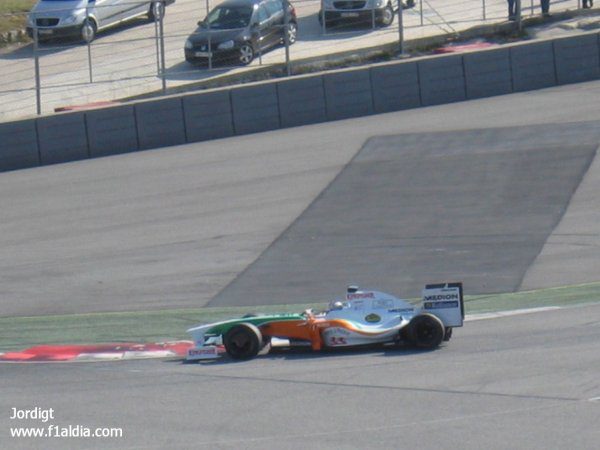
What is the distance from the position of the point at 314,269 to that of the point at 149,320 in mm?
2612

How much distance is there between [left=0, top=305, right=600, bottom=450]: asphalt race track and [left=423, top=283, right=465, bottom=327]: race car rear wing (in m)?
0.28

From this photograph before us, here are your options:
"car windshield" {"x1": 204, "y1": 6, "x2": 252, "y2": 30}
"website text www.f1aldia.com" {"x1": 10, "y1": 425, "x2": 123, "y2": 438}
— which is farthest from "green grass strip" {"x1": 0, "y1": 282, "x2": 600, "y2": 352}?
"car windshield" {"x1": 204, "y1": 6, "x2": 252, "y2": 30}

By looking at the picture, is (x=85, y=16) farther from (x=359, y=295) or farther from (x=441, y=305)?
(x=441, y=305)

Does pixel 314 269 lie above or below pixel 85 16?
below

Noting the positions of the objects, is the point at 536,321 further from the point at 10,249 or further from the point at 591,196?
the point at 10,249

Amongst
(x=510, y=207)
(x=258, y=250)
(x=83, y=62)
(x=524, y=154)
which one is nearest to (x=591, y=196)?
→ (x=510, y=207)

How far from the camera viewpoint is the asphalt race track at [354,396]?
7898 millimetres

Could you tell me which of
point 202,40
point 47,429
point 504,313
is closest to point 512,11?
point 202,40

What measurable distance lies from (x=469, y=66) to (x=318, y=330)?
13446 mm

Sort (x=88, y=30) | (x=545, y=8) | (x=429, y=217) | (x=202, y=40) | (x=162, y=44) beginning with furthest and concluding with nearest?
(x=545, y=8) < (x=88, y=30) < (x=202, y=40) < (x=162, y=44) < (x=429, y=217)

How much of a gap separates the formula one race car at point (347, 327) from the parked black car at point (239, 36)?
14.3 metres

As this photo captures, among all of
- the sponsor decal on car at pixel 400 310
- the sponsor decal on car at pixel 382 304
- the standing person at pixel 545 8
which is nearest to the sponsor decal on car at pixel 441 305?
the sponsor decal on car at pixel 400 310

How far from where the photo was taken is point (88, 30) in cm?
2619

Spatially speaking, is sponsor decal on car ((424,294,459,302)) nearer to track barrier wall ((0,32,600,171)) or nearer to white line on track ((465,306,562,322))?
white line on track ((465,306,562,322))
